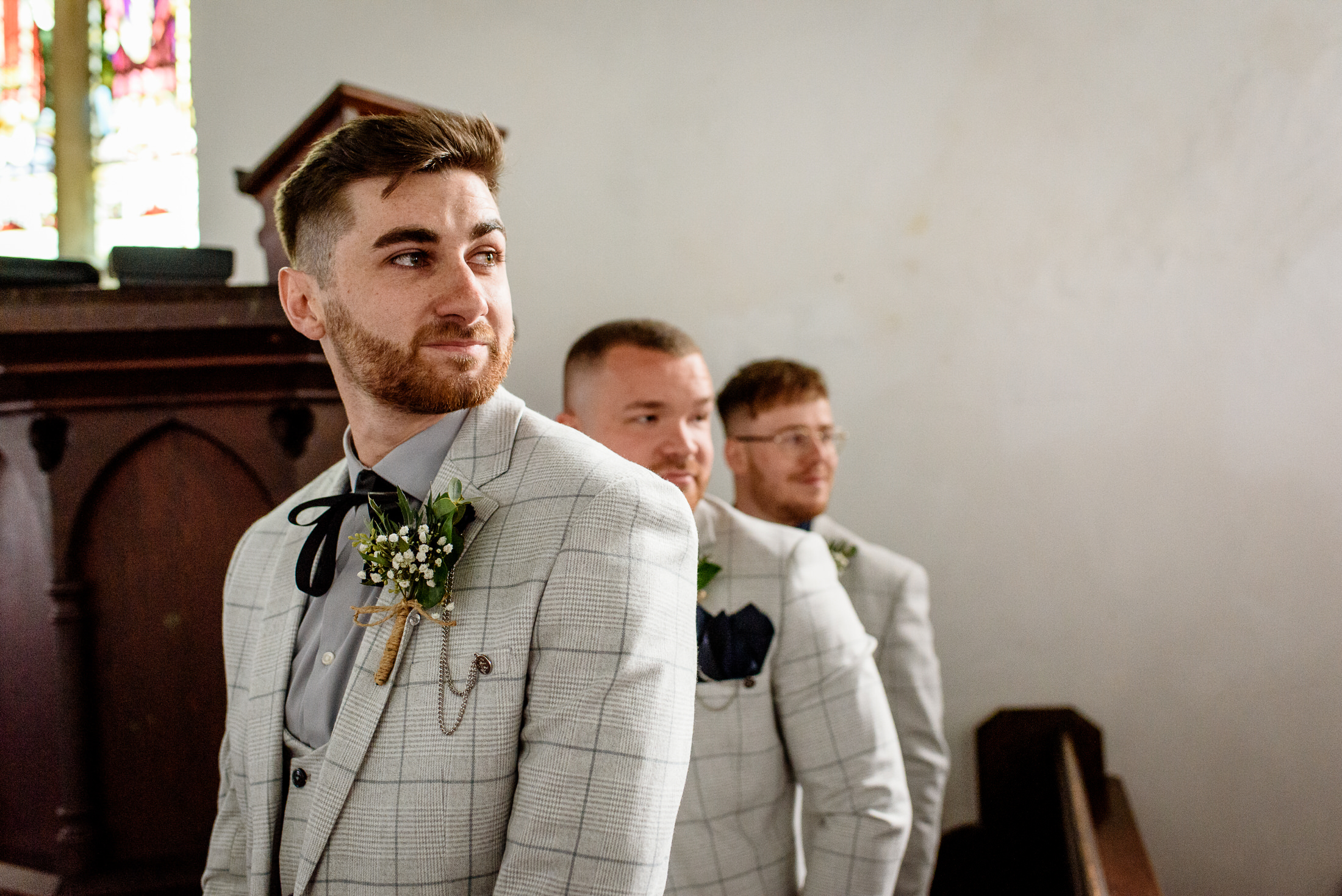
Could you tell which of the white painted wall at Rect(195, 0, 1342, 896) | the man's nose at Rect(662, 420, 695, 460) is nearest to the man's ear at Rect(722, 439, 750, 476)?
the white painted wall at Rect(195, 0, 1342, 896)

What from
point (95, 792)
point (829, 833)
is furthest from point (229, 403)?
point (829, 833)

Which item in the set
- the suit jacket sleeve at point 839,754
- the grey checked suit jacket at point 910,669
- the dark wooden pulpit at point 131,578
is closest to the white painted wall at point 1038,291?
the grey checked suit jacket at point 910,669

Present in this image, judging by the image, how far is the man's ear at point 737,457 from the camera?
2625 mm

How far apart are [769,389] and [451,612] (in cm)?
157

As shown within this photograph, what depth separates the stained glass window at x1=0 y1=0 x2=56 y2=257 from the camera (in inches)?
147

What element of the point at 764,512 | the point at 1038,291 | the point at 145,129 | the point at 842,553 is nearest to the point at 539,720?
the point at 764,512

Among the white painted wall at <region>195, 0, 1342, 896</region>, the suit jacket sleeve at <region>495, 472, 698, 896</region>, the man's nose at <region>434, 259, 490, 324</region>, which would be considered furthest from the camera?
the white painted wall at <region>195, 0, 1342, 896</region>

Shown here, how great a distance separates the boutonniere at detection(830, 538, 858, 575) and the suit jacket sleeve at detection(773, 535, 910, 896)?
89 centimetres

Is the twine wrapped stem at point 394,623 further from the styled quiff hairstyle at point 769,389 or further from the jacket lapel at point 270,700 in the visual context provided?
the styled quiff hairstyle at point 769,389

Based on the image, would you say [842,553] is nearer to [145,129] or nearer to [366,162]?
[366,162]

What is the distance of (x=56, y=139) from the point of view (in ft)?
12.3

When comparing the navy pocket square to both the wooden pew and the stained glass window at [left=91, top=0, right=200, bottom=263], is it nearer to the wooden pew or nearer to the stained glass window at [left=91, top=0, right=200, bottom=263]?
the wooden pew

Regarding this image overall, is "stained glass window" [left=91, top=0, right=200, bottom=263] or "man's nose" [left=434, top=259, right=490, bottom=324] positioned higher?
"stained glass window" [left=91, top=0, right=200, bottom=263]

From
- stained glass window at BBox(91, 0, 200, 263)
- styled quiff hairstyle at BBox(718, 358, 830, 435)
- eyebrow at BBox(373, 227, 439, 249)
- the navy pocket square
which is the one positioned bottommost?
the navy pocket square
